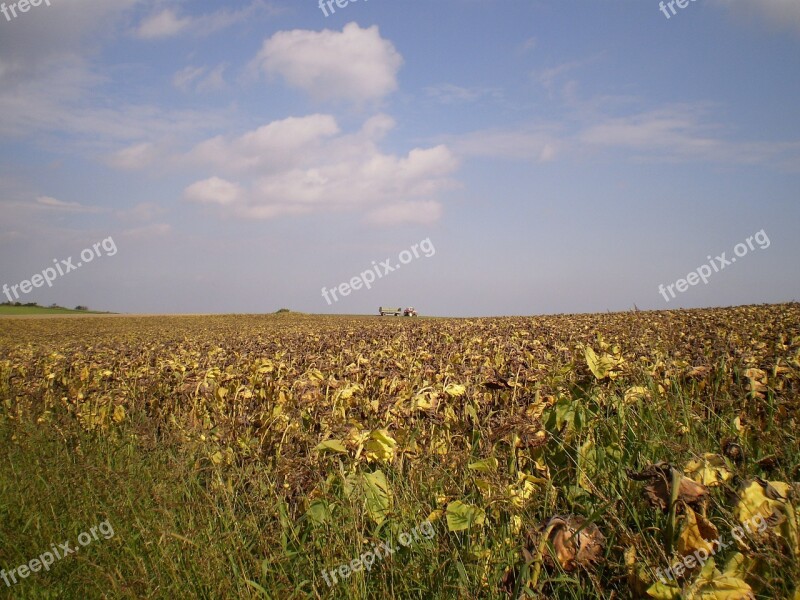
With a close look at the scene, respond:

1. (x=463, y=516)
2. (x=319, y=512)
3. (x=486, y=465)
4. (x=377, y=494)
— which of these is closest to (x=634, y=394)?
(x=486, y=465)

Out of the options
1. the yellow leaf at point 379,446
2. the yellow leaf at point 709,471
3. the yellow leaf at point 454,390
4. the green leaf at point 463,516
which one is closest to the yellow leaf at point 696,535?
the yellow leaf at point 709,471

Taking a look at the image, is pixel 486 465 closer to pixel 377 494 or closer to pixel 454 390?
pixel 377 494

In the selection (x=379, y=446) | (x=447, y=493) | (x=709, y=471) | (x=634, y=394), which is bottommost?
(x=447, y=493)

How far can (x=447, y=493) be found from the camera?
3.12 metres

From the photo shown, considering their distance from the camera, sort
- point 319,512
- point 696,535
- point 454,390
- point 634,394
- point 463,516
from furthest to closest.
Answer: point 454,390
point 634,394
point 319,512
point 463,516
point 696,535

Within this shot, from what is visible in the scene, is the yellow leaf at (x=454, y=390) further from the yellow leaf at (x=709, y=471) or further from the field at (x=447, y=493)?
the yellow leaf at (x=709, y=471)

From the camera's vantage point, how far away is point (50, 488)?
4465mm

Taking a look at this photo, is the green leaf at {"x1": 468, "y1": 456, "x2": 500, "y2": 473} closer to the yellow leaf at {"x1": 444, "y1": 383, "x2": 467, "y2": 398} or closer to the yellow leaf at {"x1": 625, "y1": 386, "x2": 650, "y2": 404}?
the yellow leaf at {"x1": 444, "y1": 383, "x2": 467, "y2": 398}

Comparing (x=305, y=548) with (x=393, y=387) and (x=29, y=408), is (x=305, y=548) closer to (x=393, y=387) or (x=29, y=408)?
(x=393, y=387)

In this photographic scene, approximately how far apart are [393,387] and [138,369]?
4982mm

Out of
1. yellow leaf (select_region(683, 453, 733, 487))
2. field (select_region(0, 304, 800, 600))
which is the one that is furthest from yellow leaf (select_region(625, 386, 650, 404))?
yellow leaf (select_region(683, 453, 733, 487))

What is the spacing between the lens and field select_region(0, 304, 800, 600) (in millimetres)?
1733

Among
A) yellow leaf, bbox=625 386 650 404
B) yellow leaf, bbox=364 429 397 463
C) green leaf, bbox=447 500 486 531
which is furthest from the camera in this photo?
yellow leaf, bbox=625 386 650 404

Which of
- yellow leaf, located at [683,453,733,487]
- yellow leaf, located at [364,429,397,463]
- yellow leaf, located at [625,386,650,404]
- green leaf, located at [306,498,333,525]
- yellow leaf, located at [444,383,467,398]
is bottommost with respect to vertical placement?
yellow leaf, located at [625,386,650,404]
